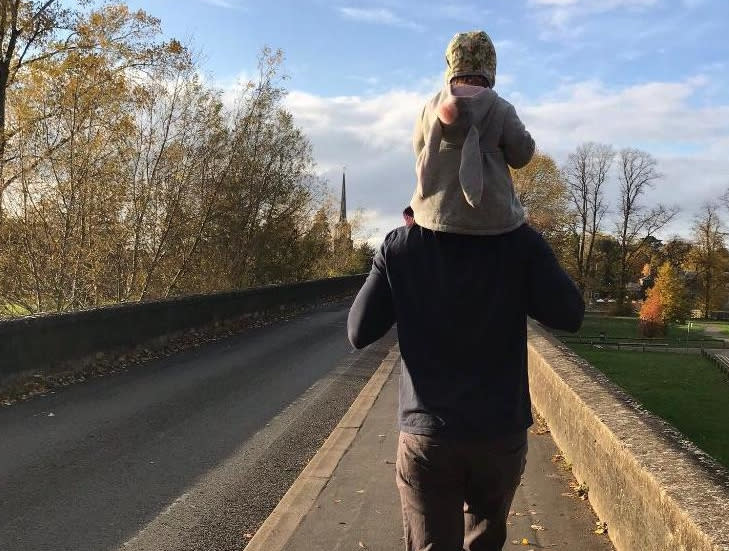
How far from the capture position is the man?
2.04m

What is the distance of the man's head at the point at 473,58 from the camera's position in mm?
2119

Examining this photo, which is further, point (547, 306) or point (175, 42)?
point (175, 42)

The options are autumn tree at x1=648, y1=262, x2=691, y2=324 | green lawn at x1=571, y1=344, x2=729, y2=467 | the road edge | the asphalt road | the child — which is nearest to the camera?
the child

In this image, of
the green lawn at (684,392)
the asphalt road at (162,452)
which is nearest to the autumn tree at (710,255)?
the green lawn at (684,392)

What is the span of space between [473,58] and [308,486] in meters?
4.05

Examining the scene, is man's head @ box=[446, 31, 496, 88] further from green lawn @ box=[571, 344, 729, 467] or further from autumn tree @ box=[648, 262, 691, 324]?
autumn tree @ box=[648, 262, 691, 324]

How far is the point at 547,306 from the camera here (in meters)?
2.09

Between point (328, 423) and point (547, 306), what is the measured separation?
6.28 meters

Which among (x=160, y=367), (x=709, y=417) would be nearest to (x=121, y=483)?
(x=160, y=367)

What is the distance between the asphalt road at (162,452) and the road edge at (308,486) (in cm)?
18

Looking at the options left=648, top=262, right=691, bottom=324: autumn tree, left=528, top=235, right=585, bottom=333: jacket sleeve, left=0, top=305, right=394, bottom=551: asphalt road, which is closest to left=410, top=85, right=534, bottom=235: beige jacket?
left=528, top=235, right=585, bottom=333: jacket sleeve

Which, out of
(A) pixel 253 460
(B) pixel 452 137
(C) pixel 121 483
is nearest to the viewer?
(B) pixel 452 137

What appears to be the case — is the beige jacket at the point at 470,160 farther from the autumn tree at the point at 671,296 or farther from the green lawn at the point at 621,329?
the autumn tree at the point at 671,296

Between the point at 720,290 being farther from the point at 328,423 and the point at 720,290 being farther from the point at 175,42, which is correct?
the point at 328,423
